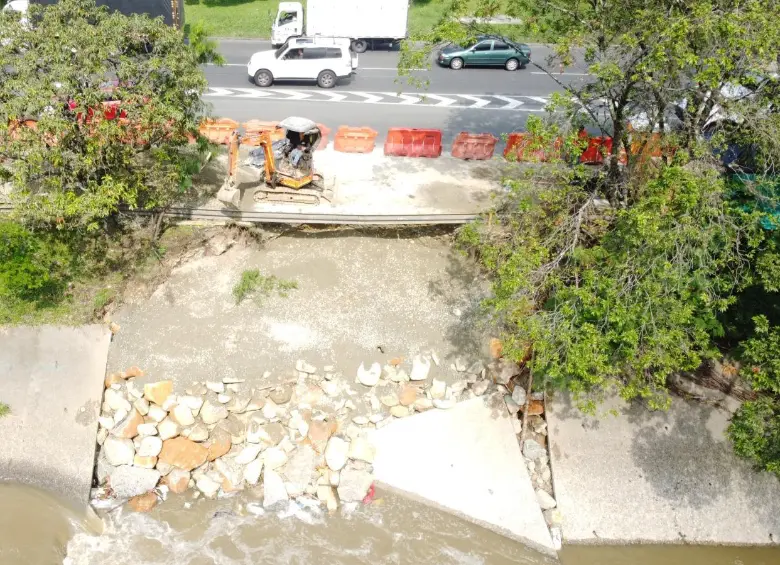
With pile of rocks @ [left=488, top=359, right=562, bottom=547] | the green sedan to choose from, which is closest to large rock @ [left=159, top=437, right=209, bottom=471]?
pile of rocks @ [left=488, top=359, right=562, bottom=547]

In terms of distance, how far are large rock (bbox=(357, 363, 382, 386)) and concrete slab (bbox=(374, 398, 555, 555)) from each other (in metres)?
0.90

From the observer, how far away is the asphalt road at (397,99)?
683 inches

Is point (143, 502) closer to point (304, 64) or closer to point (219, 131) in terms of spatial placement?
point (219, 131)

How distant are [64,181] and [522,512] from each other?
10.1 m

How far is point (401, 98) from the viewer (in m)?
18.9

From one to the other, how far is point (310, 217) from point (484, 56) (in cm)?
1209

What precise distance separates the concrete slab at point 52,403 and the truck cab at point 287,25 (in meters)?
15.3

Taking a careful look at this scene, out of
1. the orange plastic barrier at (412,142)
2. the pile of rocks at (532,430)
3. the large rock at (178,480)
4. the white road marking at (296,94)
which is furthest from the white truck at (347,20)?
the large rock at (178,480)

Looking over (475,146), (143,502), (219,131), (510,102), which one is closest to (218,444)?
(143,502)

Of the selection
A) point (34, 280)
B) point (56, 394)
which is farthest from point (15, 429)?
point (34, 280)

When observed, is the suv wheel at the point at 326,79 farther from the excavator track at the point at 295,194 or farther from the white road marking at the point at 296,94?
the excavator track at the point at 295,194

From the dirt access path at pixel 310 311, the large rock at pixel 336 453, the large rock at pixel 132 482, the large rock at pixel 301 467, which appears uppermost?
the dirt access path at pixel 310 311

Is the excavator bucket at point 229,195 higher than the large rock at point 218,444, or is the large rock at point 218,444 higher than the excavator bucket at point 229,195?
the excavator bucket at point 229,195

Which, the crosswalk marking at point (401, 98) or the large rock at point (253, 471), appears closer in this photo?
the large rock at point (253, 471)
